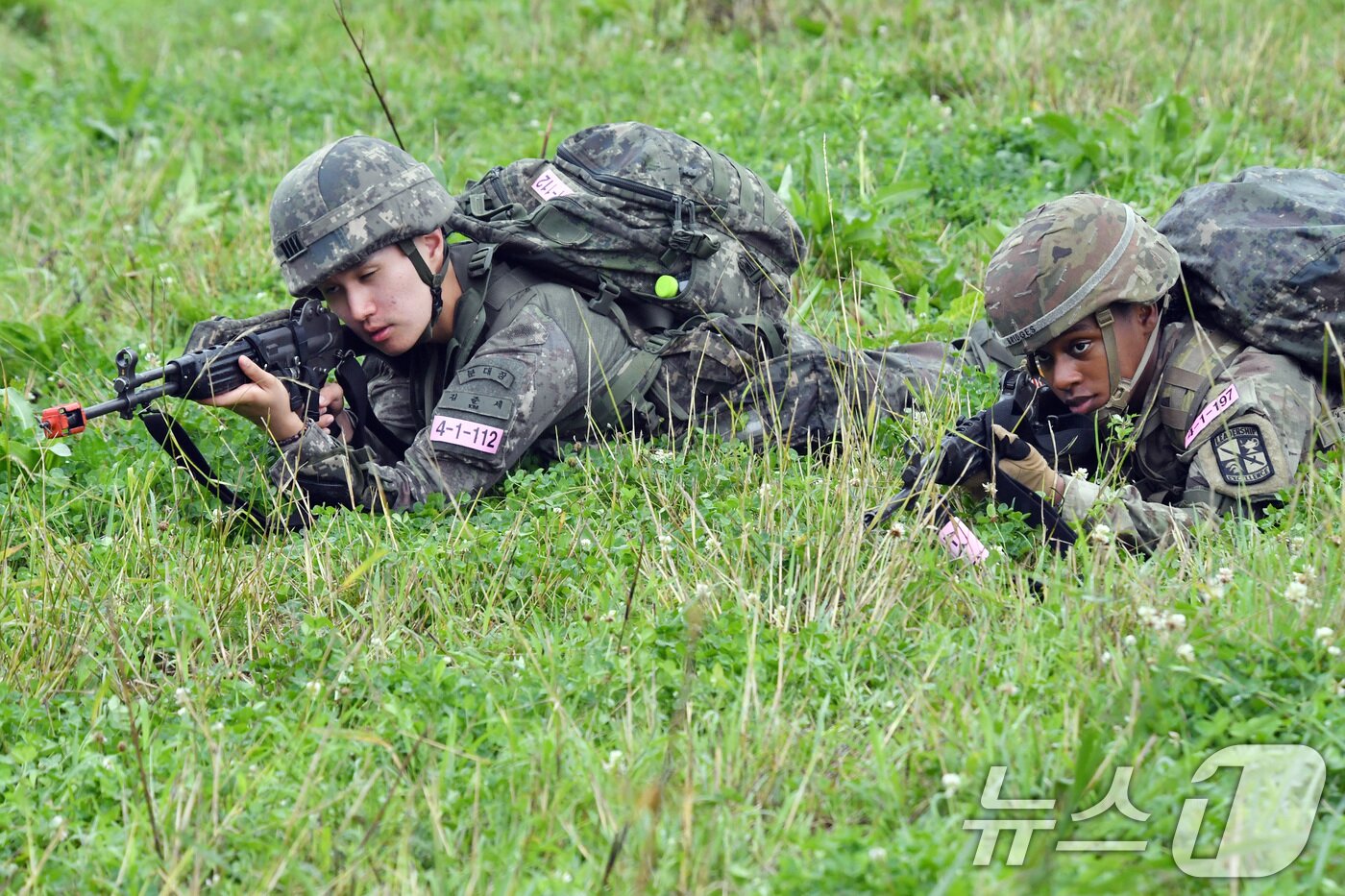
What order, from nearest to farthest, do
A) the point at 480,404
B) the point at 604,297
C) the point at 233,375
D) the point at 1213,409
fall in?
the point at 1213,409
the point at 233,375
the point at 480,404
the point at 604,297

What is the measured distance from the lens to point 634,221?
4.68 metres

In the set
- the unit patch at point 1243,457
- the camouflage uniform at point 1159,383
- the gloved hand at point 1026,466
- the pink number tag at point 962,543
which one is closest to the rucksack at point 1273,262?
the camouflage uniform at point 1159,383

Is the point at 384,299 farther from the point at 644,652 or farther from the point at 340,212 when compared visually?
the point at 644,652

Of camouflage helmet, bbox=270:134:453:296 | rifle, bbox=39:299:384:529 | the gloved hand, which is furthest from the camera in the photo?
camouflage helmet, bbox=270:134:453:296

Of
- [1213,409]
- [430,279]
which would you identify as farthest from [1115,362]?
[430,279]

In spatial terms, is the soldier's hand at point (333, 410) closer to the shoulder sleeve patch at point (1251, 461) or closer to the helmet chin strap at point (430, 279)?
the helmet chin strap at point (430, 279)

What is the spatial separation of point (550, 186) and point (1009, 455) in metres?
1.83

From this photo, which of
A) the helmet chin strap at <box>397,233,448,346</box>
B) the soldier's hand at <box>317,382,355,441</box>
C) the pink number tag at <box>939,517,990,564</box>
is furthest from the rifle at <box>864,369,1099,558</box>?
the soldier's hand at <box>317,382,355,441</box>


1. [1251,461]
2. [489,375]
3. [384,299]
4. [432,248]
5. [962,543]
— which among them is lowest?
[962,543]

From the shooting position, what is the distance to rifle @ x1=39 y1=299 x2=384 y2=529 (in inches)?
163

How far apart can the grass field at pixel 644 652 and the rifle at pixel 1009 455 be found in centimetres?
8

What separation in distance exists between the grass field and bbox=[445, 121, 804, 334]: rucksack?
0.63m

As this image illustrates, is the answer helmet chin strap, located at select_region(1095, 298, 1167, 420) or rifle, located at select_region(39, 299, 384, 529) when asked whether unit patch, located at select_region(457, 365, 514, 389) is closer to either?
rifle, located at select_region(39, 299, 384, 529)

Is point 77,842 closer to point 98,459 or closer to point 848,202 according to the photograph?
point 98,459
